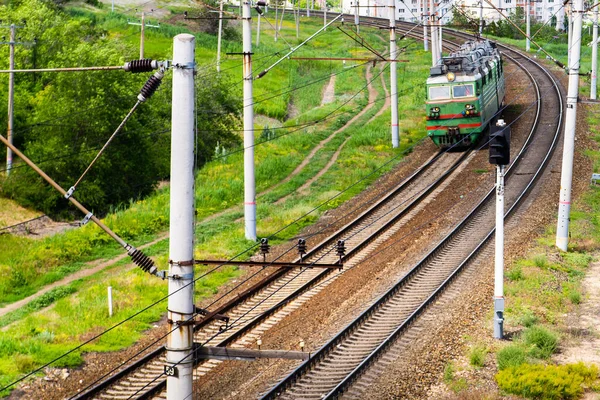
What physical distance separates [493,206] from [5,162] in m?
26.4

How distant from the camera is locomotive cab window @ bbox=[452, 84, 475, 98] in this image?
A: 39.9 meters

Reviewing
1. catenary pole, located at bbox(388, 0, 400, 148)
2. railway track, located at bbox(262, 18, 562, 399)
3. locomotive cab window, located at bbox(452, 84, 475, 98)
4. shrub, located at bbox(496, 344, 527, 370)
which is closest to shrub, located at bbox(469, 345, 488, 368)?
shrub, located at bbox(496, 344, 527, 370)

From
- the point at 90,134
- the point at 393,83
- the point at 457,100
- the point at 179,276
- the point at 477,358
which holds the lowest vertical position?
the point at 477,358

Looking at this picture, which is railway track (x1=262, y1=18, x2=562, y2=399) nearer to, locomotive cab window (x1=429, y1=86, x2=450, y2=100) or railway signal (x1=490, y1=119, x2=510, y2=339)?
railway signal (x1=490, y1=119, x2=510, y2=339)

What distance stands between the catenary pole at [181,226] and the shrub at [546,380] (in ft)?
28.9

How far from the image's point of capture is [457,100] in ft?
132

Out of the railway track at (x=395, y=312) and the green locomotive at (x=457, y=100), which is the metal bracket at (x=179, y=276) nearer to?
the railway track at (x=395, y=312)

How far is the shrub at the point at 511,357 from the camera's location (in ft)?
62.6

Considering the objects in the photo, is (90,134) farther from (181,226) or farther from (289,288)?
(181,226)

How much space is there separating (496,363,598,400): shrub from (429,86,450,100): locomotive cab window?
76.9ft

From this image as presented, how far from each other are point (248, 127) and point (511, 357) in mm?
13567

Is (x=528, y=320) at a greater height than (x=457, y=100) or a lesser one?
lesser

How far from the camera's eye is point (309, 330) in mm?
21922

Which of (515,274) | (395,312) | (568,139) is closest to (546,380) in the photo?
(395,312)
